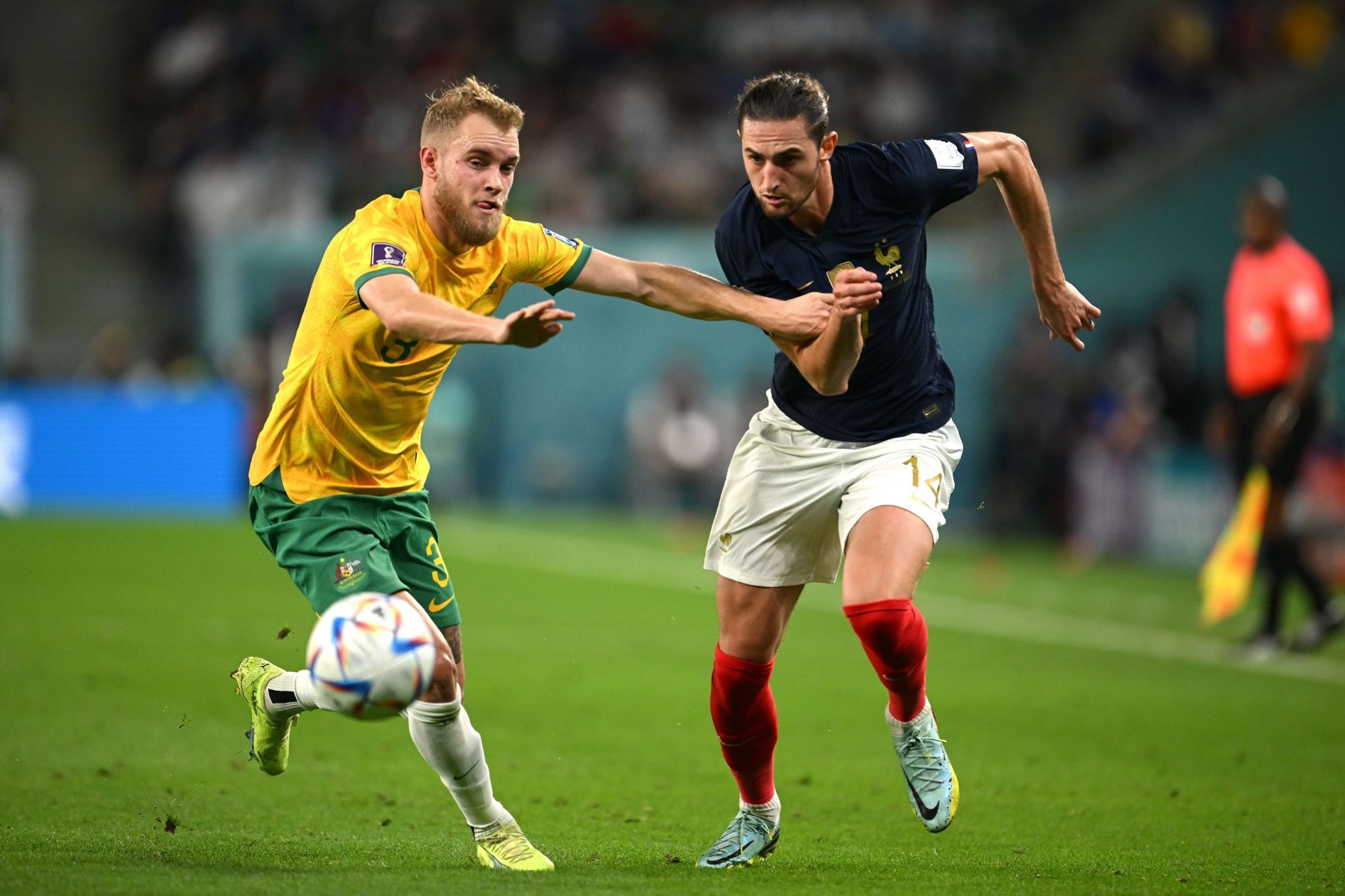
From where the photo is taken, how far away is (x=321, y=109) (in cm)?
2389

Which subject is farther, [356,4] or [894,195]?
[356,4]

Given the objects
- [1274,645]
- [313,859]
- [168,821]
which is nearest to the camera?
[313,859]

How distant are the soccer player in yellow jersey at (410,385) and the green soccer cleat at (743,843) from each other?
1.85ft

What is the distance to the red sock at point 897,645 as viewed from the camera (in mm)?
5426

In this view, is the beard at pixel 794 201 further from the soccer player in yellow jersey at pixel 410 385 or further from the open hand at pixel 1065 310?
the open hand at pixel 1065 310

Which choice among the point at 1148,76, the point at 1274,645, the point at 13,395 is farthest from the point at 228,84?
the point at 1274,645

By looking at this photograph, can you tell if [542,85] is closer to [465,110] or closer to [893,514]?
[465,110]

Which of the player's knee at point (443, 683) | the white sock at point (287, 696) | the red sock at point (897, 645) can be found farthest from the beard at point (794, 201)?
the white sock at point (287, 696)

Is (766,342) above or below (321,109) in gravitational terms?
below

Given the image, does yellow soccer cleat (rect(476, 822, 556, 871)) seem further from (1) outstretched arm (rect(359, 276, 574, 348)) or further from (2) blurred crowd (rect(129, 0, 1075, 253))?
(2) blurred crowd (rect(129, 0, 1075, 253))

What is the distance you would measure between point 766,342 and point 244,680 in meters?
18.0

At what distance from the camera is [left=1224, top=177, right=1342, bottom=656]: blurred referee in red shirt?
10914 millimetres

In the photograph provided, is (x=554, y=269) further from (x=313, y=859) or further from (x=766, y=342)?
(x=766, y=342)

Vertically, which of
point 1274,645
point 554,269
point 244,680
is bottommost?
point 1274,645
